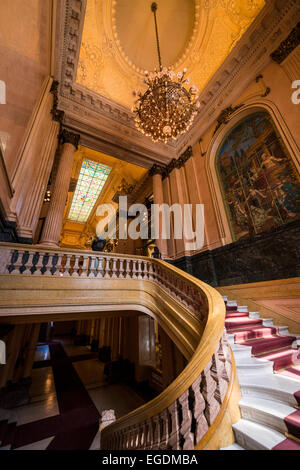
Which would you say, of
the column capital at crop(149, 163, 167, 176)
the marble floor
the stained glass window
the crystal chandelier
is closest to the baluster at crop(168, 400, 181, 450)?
the marble floor

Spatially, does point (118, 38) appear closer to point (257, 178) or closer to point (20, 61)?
point (20, 61)

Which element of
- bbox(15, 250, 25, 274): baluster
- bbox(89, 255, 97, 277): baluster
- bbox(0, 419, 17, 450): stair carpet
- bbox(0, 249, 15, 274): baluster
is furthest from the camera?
bbox(0, 419, 17, 450): stair carpet

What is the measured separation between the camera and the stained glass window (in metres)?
10.1

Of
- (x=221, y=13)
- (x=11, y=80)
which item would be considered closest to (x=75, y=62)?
(x=11, y=80)

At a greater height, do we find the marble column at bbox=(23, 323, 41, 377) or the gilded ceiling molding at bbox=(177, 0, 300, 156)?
the gilded ceiling molding at bbox=(177, 0, 300, 156)

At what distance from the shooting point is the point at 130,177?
1054 cm

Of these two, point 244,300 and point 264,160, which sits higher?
point 264,160

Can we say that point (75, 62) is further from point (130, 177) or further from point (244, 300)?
point (244, 300)

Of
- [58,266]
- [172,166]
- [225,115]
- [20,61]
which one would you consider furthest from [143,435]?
[172,166]

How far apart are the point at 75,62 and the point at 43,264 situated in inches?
251

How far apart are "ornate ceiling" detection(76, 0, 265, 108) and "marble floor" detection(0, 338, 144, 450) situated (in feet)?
33.4

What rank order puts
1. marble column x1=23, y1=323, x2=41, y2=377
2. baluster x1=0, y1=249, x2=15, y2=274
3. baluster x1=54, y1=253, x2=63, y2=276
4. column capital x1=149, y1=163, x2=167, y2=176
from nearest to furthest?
1. baluster x1=0, y1=249, x2=15, y2=274
2. baluster x1=54, y1=253, x2=63, y2=276
3. marble column x1=23, y1=323, x2=41, y2=377
4. column capital x1=149, y1=163, x2=167, y2=176

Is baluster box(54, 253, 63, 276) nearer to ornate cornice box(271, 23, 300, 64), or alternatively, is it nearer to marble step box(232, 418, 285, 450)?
marble step box(232, 418, 285, 450)

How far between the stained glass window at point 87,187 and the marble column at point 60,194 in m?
3.51
